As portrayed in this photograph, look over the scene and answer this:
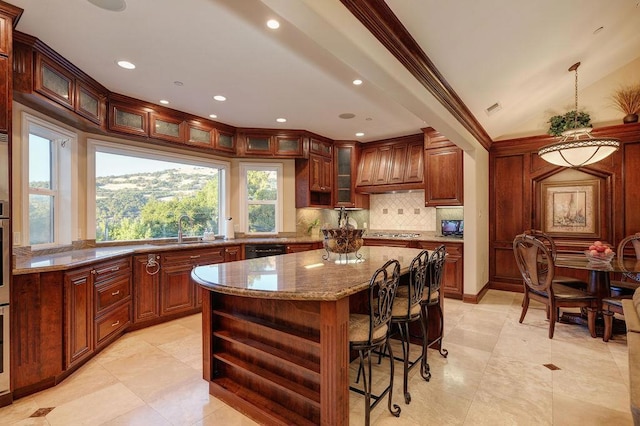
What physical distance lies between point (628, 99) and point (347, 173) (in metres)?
4.22

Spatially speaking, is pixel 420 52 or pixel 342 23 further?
pixel 420 52

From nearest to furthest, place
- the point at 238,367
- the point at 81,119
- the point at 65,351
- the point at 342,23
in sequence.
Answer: the point at 342,23
the point at 238,367
the point at 65,351
the point at 81,119

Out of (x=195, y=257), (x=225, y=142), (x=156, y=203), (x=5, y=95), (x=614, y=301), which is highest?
(x=225, y=142)

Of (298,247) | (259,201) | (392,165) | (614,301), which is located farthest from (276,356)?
(392,165)

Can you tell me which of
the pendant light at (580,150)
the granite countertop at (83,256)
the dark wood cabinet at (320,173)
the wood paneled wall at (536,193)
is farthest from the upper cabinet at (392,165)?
the pendant light at (580,150)

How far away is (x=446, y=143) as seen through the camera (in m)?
4.71

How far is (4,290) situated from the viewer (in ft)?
6.67

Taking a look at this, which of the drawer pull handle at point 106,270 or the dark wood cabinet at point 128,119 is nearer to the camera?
the drawer pull handle at point 106,270

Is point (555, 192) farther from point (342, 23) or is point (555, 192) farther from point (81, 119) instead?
point (81, 119)

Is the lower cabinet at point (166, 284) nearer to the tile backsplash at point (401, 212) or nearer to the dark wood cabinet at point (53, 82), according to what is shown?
the dark wood cabinet at point (53, 82)

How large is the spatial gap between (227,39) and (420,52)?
1.56 metres

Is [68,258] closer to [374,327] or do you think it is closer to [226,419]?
[226,419]

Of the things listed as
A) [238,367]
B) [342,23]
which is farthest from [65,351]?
[342,23]

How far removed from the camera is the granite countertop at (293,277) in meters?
1.57
